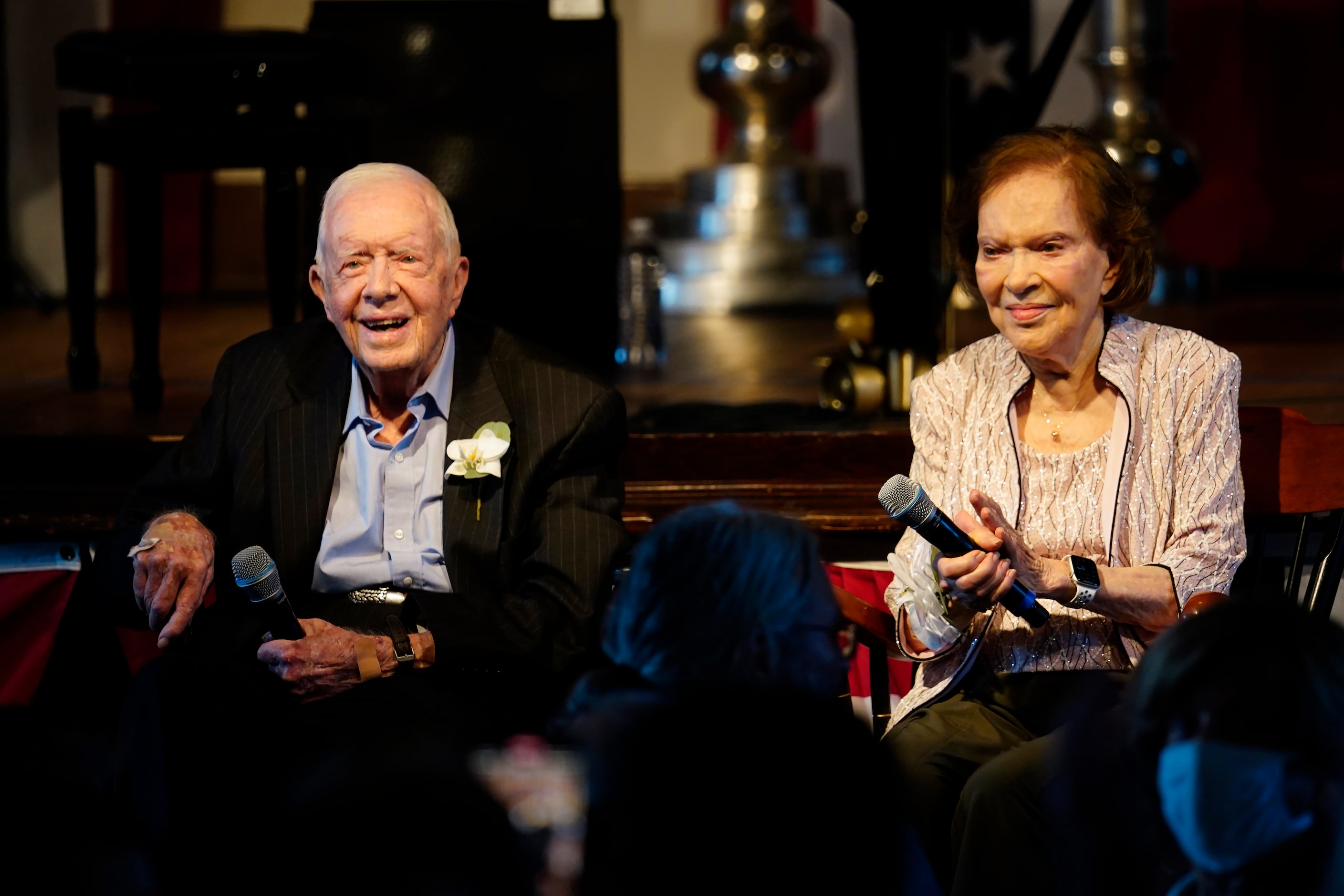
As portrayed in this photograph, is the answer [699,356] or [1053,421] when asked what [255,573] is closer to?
[1053,421]

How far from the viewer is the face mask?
4.37 ft

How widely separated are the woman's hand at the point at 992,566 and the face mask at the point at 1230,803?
76 cm

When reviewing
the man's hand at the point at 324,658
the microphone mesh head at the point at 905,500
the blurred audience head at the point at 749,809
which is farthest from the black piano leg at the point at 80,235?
the blurred audience head at the point at 749,809

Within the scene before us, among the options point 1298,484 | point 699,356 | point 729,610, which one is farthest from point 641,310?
point 729,610

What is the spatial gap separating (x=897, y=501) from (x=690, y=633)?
577 millimetres

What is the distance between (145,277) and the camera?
3.77 meters

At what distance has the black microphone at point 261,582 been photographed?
2.11m

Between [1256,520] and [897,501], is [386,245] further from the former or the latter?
[1256,520]

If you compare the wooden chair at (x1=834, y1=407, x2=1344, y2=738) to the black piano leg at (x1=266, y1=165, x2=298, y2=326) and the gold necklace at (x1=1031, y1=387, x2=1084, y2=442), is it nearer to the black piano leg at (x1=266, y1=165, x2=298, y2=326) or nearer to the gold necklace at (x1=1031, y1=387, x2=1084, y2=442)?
the gold necklace at (x1=1031, y1=387, x2=1084, y2=442)

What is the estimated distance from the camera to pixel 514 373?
260cm

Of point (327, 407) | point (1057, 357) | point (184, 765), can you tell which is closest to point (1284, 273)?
point (1057, 357)

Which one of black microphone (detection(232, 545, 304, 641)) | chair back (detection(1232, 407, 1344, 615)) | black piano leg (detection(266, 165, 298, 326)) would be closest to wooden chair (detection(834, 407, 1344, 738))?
chair back (detection(1232, 407, 1344, 615))

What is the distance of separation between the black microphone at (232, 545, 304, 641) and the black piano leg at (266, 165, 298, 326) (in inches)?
66.4

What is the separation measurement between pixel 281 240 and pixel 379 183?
1.35 m
